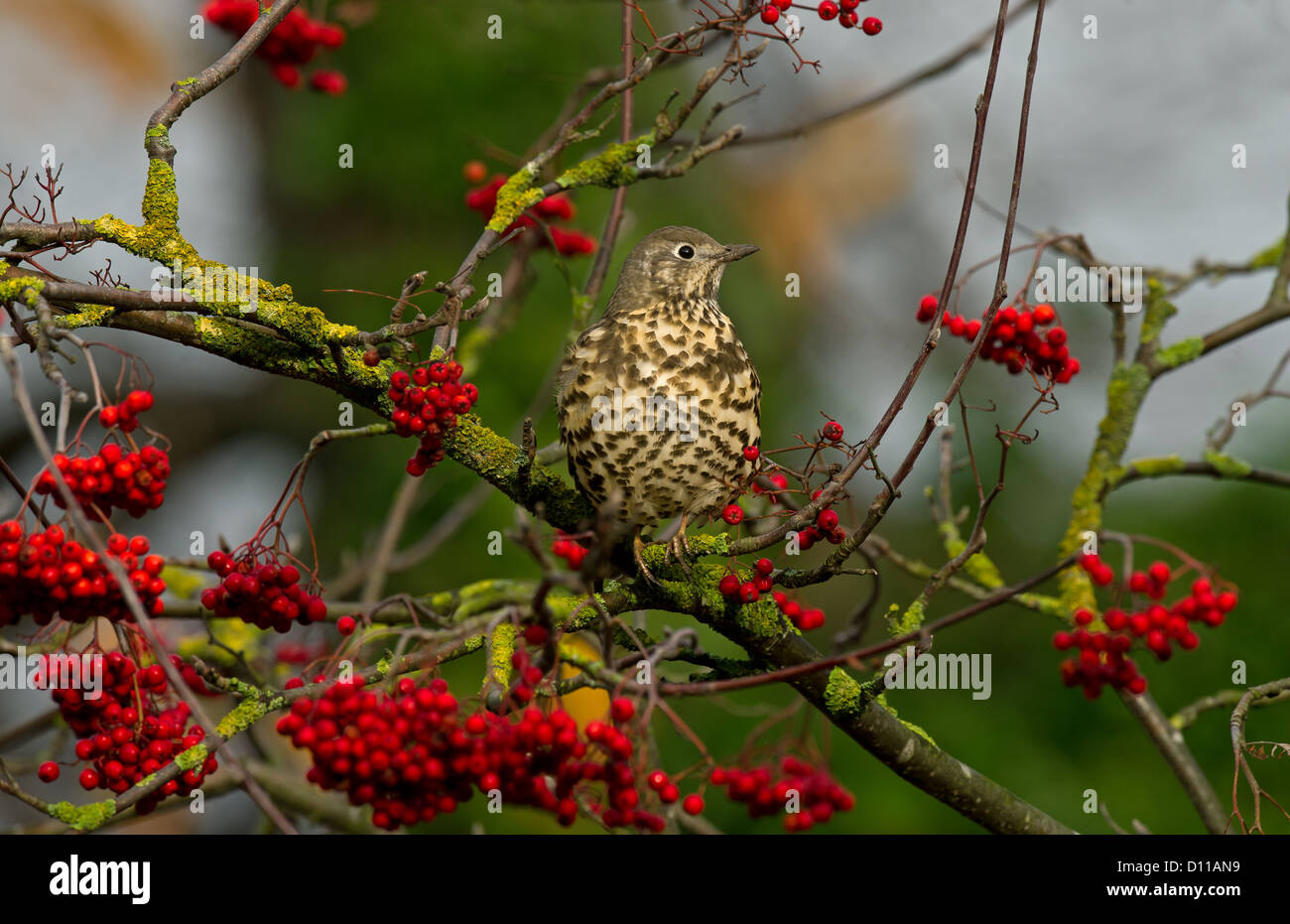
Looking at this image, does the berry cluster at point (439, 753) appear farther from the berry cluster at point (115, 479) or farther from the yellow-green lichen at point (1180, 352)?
the yellow-green lichen at point (1180, 352)

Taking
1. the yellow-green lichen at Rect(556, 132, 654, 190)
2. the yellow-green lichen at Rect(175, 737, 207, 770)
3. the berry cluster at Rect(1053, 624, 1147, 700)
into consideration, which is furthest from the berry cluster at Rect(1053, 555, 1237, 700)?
the yellow-green lichen at Rect(175, 737, 207, 770)

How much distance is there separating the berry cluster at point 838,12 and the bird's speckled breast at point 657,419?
834mm

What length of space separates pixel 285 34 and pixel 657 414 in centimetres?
167

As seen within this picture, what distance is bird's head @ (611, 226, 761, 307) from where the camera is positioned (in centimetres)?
318

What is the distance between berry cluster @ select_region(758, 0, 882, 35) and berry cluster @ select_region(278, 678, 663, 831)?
52.8 inches

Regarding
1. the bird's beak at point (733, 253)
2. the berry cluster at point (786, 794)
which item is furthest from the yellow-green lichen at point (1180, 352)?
the berry cluster at point (786, 794)

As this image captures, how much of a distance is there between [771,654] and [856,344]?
21.9ft

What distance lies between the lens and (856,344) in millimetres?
8891

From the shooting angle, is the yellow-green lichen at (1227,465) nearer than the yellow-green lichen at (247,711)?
No

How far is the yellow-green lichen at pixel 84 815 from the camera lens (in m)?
1.91

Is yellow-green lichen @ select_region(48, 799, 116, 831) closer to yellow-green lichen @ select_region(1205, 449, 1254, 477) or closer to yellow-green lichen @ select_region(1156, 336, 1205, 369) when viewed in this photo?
yellow-green lichen @ select_region(1205, 449, 1254, 477)

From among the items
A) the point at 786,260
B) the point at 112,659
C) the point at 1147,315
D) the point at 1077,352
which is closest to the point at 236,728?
the point at 112,659

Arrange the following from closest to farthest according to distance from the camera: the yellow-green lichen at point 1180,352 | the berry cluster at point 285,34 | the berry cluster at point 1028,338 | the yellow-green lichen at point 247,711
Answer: the yellow-green lichen at point 247,711
the berry cluster at point 1028,338
the yellow-green lichen at point 1180,352
the berry cluster at point 285,34

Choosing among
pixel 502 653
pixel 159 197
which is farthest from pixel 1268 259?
pixel 159 197
